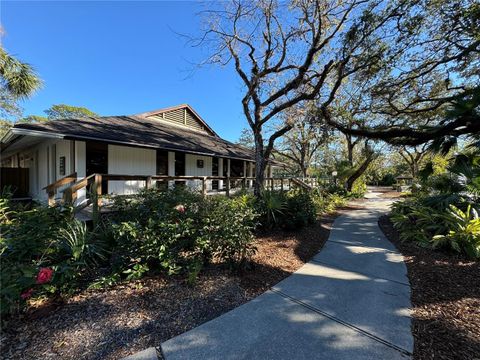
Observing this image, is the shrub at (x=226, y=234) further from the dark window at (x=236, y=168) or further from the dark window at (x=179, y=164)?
the dark window at (x=236, y=168)

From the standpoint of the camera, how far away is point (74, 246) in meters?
3.07

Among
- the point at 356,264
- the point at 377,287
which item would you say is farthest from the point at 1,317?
the point at 356,264

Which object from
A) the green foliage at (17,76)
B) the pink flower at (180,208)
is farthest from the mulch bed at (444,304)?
the green foliage at (17,76)

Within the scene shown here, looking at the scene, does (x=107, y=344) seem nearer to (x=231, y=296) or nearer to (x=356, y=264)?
(x=231, y=296)

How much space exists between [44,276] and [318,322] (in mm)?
3129

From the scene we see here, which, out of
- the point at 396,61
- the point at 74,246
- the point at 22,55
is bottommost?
the point at 74,246

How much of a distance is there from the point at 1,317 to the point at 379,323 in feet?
13.3

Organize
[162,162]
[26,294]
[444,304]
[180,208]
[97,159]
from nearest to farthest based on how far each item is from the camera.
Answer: [26,294]
[444,304]
[180,208]
[97,159]
[162,162]

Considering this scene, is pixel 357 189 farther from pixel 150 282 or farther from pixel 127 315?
pixel 127 315

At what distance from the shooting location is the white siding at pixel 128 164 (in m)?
8.73

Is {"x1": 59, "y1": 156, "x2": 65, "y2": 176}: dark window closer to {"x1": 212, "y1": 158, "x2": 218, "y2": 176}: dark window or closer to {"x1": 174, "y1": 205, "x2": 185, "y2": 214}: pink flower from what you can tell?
{"x1": 174, "y1": 205, "x2": 185, "y2": 214}: pink flower

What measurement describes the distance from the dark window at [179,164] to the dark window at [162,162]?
25.1 inches

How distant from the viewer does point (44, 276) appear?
8.34 ft

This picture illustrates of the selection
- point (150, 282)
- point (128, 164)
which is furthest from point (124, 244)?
point (128, 164)
